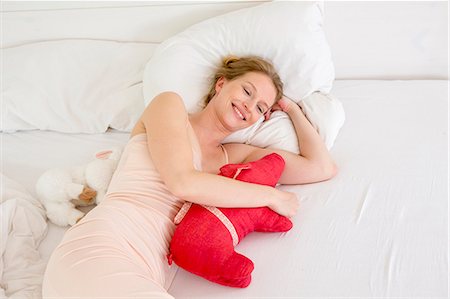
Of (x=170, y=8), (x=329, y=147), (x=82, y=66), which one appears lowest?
(x=329, y=147)

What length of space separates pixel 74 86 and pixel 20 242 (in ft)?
2.37

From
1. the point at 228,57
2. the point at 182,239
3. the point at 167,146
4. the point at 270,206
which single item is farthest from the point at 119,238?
the point at 228,57

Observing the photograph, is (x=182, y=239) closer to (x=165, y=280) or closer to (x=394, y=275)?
(x=165, y=280)

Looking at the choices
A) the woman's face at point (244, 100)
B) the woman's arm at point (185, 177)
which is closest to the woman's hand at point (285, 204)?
the woman's arm at point (185, 177)

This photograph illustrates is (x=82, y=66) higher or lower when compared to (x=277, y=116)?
higher

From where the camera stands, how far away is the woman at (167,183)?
103 centimetres

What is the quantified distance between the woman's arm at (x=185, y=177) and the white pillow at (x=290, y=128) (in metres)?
0.22

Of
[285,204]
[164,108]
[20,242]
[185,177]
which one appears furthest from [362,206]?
[20,242]

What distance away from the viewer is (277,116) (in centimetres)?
153

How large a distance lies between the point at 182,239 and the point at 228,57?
656 mm

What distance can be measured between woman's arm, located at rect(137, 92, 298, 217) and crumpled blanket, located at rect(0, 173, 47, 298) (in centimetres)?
36

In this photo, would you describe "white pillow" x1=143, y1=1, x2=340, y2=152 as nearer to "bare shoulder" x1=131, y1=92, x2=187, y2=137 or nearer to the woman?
the woman

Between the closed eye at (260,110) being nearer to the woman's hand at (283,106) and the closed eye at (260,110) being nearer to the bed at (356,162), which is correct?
the woman's hand at (283,106)

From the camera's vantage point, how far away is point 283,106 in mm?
1528
